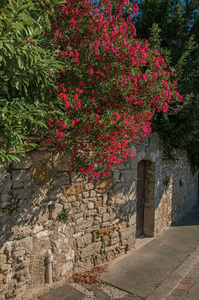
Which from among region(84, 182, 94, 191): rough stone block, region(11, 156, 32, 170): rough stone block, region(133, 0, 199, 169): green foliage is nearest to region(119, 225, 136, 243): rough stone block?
region(84, 182, 94, 191): rough stone block

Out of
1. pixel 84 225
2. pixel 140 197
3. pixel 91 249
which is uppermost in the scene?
pixel 140 197

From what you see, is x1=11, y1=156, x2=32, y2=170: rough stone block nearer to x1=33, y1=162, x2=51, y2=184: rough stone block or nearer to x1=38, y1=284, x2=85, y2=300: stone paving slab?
x1=33, y1=162, x2=51, y2=184: rough stone block

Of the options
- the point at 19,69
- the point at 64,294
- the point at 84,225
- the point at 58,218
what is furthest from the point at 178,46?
the point at 64,294

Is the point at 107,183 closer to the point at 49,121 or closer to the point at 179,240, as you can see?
the point at 49,121

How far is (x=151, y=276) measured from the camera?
14.8 ft

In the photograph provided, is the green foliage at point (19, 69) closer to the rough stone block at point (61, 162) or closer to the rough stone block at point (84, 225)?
the rough stone block at point (61, 162)

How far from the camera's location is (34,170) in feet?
11.8

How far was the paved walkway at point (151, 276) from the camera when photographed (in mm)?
3857

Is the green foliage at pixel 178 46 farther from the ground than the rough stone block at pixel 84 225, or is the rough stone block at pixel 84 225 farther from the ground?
the green foliage at pixel 178 46

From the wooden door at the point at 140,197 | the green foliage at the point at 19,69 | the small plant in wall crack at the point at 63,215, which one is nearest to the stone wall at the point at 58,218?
the small plant in wall crack at the point at 63,215

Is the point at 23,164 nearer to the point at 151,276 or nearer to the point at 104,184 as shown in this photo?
the point at 104,184

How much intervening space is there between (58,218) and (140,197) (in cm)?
325

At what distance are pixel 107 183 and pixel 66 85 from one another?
6.89ft

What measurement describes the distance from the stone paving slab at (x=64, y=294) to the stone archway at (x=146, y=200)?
310 cm
